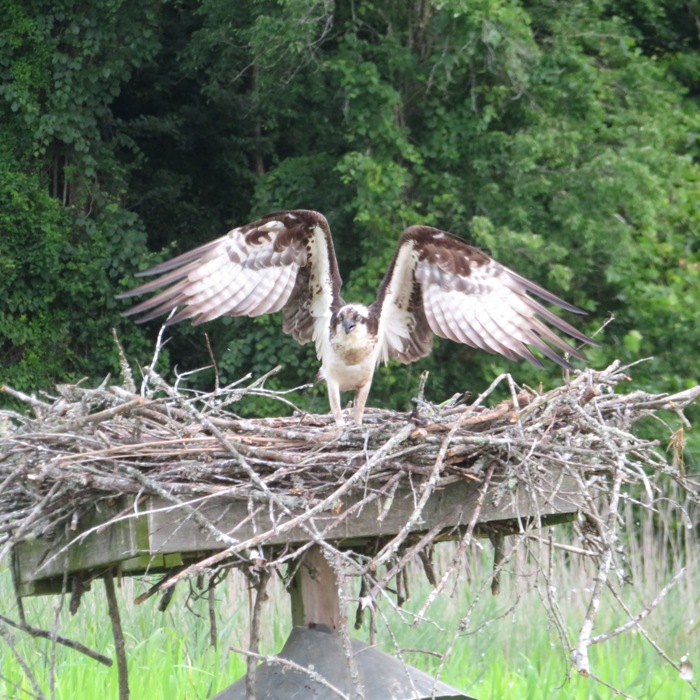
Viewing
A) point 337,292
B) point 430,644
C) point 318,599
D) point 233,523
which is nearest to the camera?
point 233,523

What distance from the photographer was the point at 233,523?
3355 millimetres

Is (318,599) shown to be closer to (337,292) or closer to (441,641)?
(337,292)

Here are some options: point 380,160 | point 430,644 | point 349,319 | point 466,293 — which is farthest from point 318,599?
point 380,160

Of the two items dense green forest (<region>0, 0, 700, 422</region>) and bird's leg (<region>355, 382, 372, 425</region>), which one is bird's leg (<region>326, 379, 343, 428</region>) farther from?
dense green forest (<region>0, 0, 700, 422</region>)

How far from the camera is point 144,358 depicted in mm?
13742

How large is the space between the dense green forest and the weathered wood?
26.9 ft

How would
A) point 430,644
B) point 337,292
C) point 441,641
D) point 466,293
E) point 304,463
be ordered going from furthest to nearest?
point 441,641, point 430,644, point 337,292, point 466,293, point 304,463

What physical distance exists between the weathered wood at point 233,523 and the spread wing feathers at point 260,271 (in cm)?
133

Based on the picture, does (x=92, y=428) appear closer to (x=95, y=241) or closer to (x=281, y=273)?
(x=281, y=273)

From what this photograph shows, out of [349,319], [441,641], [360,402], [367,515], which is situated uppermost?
[349,319]

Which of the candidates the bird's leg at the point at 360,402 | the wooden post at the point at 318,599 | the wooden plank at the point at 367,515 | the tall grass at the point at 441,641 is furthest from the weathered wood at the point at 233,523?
the bird's leg at the point at 360,402

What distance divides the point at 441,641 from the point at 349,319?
7.65 ft

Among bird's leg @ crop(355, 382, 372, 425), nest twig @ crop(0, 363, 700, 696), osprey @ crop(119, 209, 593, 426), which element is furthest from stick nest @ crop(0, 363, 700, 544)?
bird's leg @ crop(355, 382, 372, 425)

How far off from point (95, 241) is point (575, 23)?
5732 millimetres
